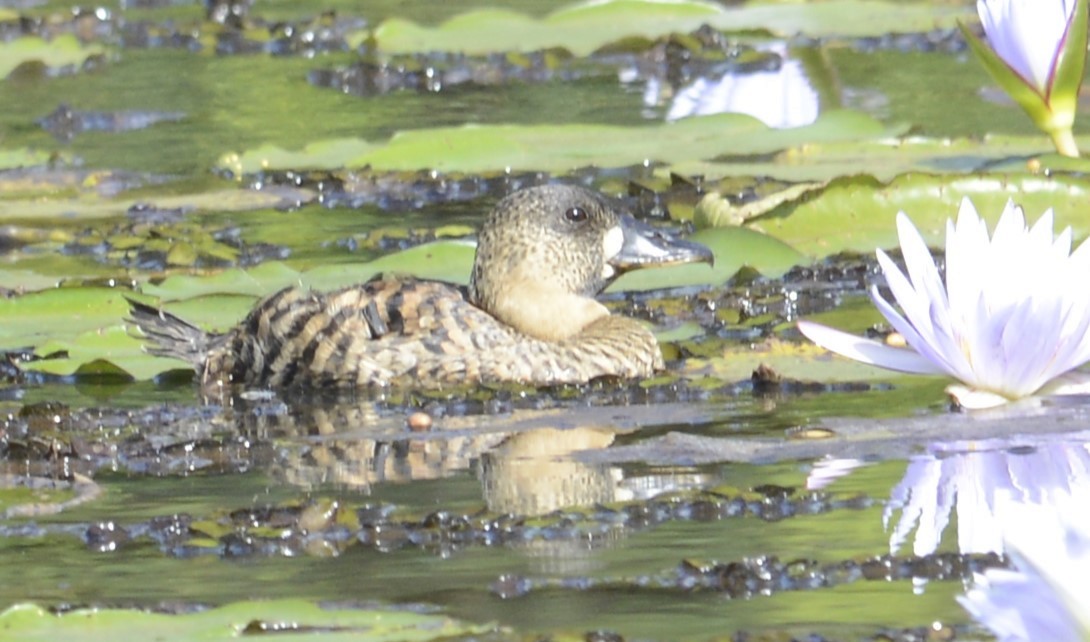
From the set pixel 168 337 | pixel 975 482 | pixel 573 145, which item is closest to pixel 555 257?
pixel 168 337

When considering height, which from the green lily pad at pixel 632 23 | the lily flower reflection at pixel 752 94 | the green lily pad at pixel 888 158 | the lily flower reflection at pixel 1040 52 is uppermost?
the green lily pad at pixel 632 23

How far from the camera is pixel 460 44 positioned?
11.5 meters

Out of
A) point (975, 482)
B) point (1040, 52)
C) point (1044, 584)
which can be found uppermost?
point (1040, 52)

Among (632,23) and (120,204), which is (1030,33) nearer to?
(120,204)

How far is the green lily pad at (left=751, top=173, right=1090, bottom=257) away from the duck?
527 mm

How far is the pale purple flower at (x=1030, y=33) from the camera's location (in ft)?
14.0

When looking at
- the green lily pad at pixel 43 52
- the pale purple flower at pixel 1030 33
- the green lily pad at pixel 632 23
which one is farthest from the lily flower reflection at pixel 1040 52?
the green lily pad at pixel 43 52

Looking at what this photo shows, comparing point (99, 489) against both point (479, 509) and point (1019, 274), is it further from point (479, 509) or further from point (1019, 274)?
point (1019, 274)

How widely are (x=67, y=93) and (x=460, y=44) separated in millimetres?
2434

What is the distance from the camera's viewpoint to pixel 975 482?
397 cm

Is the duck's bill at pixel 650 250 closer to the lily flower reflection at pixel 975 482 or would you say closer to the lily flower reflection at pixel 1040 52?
the lily flower reflection at pixel 1040 52

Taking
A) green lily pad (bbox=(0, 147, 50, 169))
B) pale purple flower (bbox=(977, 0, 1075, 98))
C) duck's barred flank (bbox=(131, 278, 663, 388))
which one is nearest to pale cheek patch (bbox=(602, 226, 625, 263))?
duck's barred flank (bbox=(131, 278, 663, 388))

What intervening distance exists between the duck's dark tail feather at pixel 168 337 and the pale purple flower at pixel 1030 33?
289cm

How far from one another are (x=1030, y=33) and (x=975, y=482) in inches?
38.2
